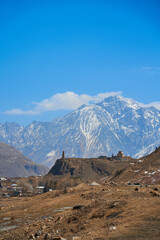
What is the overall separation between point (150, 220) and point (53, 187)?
4603 inches

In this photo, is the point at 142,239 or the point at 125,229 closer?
the point at 142,239

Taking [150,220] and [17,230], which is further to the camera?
[17,230]

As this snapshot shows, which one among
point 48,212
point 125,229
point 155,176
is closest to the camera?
point 125,229

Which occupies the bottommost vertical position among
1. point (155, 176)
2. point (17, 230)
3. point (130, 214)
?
point (17, 230)

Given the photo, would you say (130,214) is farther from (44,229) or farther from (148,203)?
(44,229)

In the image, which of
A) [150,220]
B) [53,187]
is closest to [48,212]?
[150,220]

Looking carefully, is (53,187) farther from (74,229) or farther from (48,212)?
(74,229)

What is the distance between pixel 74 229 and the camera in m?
27.8

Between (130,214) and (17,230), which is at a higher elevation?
(130,214)

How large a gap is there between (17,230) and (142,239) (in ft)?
53.1

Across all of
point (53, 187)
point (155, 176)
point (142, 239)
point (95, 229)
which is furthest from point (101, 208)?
point (53, 187)

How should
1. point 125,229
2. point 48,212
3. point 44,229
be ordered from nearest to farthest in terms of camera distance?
point 125,229 → point 44,229 → point 48,212

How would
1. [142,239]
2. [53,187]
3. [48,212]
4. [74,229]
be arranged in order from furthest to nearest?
[53,187] < [48,212] < [74,229] < [142,239]

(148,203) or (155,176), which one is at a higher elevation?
(155,176)
